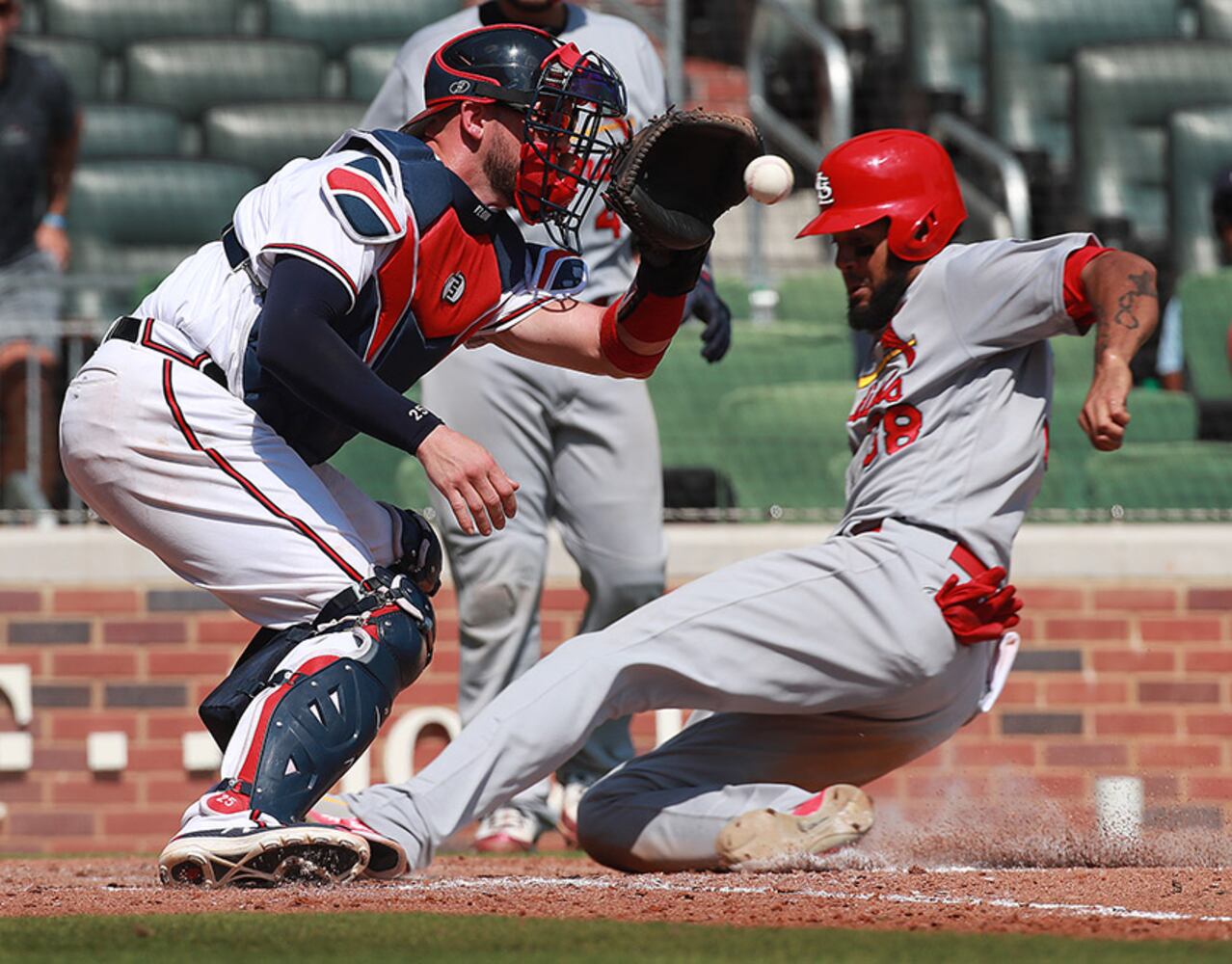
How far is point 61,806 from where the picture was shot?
6.08 metres

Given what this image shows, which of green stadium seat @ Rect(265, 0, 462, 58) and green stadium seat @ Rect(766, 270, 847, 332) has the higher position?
green stadium seat @ Rect(265, 0, 462, 58)

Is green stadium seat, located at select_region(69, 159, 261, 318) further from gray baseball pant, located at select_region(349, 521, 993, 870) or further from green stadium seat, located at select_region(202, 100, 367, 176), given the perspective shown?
gray baseball pant, located at select_region(349, 521, 993, 870)

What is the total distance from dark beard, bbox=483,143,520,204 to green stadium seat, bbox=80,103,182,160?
5024mm

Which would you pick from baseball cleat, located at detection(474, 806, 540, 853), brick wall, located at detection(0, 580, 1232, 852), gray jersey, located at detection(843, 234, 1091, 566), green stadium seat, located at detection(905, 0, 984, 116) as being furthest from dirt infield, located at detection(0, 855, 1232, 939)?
green stadium seat, located at detection(905, 0, 984, 116)

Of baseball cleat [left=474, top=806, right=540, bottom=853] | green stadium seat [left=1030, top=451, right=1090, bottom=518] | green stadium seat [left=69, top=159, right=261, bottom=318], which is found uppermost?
green stadium seat [left=69, top=159, right=261, bottom=318]

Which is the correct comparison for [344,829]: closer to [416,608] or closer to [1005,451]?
[416,608]

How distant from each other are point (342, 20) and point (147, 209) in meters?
1.86

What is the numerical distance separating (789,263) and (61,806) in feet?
11.2

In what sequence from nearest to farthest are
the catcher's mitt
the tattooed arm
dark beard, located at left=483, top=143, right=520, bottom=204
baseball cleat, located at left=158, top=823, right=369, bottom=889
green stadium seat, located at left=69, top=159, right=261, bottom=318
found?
baseball cleat, located at left=158, top=823, right=369, bottom=889
the tattooed arm
the catcher's mitt
dark beard, located at left=483, top=143, right=520, bottom=204
green stadium seat, located at left=69, top=159, right=261, bottom=318

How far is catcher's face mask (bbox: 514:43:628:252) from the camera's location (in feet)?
12.0

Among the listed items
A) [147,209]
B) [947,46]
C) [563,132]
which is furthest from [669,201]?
[947,46]

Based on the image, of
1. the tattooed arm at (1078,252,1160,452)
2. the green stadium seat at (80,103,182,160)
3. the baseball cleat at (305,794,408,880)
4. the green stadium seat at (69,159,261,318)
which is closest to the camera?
the baseball cleat at (305,794,408,880)

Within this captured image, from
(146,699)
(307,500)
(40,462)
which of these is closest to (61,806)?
(146,699)

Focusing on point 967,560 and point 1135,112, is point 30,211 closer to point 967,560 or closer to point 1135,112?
point 967,560
